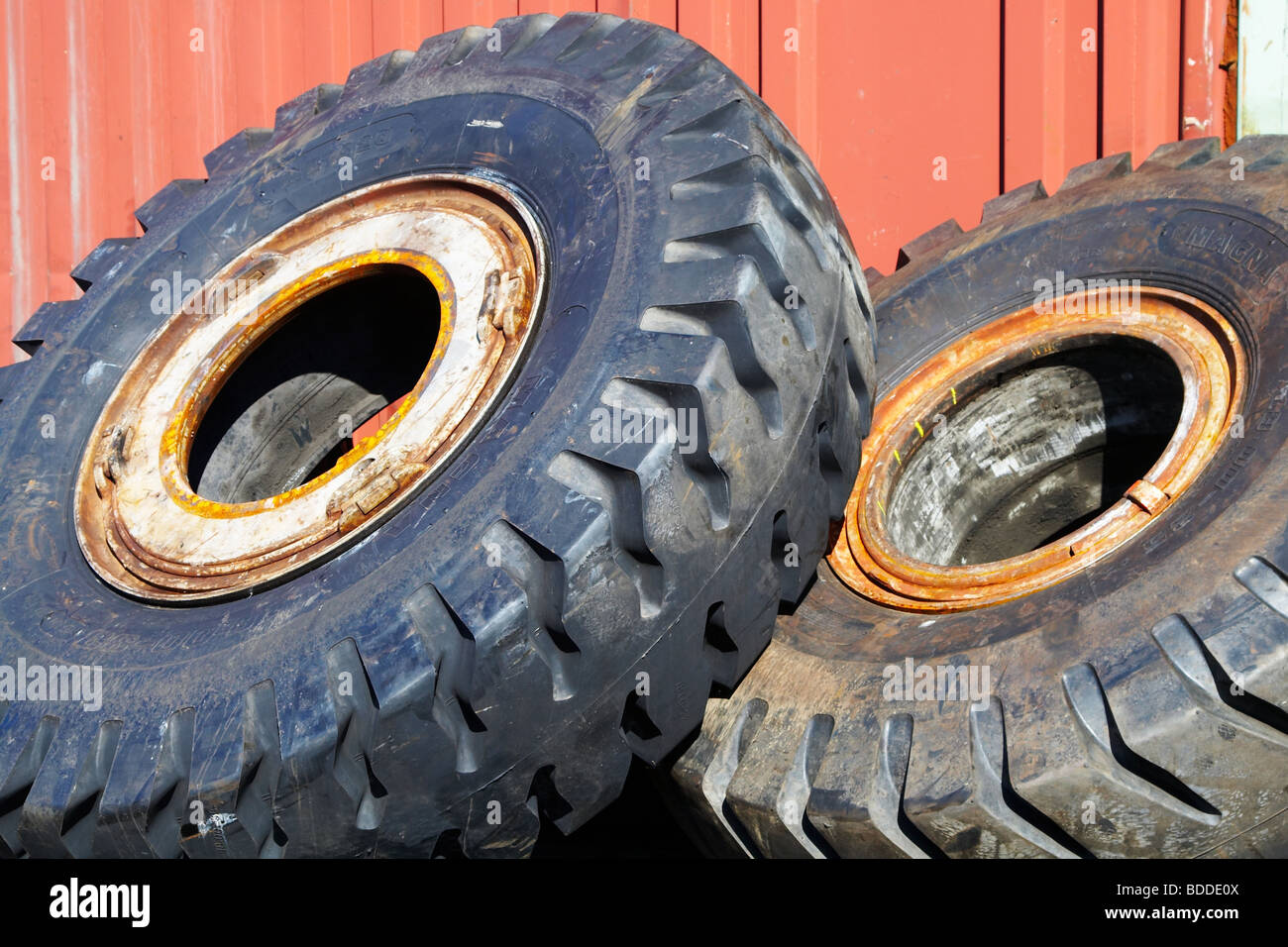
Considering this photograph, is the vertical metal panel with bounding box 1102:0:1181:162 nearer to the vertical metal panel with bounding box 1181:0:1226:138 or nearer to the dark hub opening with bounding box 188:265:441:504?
the vertical metal panel with bounding box 1181:0:1226:138

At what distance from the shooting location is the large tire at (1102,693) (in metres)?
1.73

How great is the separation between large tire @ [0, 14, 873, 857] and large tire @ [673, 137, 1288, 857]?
0.23m

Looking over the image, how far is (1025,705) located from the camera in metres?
1.89

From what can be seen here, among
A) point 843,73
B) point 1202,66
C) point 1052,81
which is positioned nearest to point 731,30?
point 843,73

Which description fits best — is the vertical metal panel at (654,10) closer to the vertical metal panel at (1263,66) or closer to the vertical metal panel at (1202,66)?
the vertical metal panel at (1202,66)

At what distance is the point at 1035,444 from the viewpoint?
2.99 metres

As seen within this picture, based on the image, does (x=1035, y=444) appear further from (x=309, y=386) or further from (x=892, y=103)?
(x=309, y=386)

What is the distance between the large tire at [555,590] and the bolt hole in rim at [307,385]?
86 millimetres

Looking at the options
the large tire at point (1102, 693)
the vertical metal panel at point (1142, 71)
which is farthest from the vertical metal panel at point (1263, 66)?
the large tire at point (1102, 693)

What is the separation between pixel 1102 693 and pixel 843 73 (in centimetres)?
256

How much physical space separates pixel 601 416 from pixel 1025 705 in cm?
82

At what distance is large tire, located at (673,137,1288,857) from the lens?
1729mm

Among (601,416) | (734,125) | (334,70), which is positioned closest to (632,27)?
(734,125)

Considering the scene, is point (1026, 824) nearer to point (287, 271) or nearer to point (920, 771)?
point (920, 771)
